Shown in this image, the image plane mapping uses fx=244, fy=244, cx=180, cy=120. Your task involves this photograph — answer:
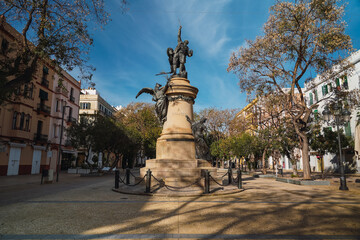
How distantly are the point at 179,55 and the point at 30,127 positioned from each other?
2319cm

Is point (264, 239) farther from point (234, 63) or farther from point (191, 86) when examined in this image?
point (234, 63)

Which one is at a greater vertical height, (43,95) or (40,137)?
(43,95)

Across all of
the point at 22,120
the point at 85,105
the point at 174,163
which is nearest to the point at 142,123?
the point at 22,120

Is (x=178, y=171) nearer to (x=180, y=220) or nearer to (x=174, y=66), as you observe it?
(x=180, y=220)

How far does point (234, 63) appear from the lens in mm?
17641

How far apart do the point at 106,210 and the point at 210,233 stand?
338cm

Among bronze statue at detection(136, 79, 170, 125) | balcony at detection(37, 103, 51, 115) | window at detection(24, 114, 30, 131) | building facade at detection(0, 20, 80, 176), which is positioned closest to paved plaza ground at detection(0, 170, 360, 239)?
bronze statue at detection(136, 79, 170, 125)

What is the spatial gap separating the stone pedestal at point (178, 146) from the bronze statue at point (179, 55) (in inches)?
36.6

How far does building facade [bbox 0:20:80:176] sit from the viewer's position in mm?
24359

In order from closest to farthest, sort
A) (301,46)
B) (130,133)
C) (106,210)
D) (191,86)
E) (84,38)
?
(106,210) → (84,38) → (191,86) → (301,46) → (130,133)

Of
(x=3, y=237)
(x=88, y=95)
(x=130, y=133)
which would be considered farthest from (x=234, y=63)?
(x=88, y=95)

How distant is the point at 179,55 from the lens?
46.2 ft

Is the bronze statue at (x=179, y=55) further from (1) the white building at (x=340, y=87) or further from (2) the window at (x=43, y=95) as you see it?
(2) the window at (x=43, y=95)

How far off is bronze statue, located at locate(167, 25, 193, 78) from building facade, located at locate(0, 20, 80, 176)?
1388cm
